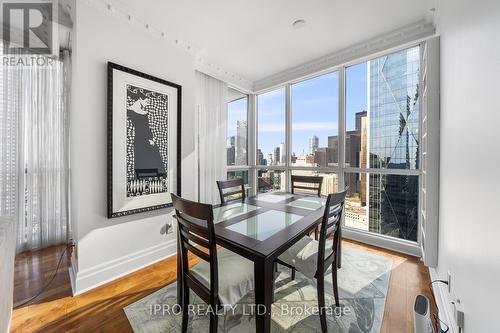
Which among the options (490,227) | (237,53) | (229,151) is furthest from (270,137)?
(490,227)

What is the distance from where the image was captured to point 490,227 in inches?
31.4

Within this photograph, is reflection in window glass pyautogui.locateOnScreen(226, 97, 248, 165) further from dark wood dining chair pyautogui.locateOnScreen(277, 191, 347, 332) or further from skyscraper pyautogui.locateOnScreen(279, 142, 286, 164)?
dark wood dining chair pyautogui.locateOnScreen(277, 191, 347, 332)

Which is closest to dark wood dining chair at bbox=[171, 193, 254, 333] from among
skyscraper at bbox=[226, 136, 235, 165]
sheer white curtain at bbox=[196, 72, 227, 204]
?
sheer white curtain at bbox=[196, 72, 227, 204]

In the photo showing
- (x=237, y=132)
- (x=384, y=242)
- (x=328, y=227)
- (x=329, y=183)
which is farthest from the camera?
(x=237, y=132)

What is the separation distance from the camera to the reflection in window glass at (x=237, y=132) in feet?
12.8

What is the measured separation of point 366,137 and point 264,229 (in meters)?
2.38

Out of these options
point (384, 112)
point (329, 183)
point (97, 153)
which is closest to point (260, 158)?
point (329, 183)

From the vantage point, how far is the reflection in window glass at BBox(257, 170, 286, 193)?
396 cm

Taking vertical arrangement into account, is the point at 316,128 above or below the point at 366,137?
above

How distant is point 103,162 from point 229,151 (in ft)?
7.16

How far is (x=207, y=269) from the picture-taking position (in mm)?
1323

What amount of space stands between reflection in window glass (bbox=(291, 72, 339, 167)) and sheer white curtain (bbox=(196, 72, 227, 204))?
52.5 inches

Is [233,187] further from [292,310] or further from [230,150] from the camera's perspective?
[230,150]

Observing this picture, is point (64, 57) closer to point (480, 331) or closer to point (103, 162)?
point (103, 162)
